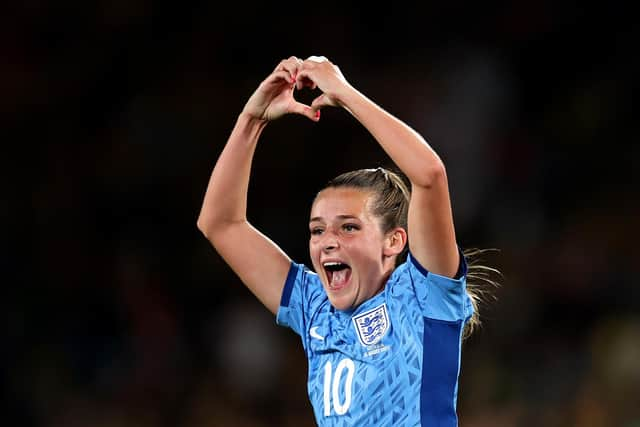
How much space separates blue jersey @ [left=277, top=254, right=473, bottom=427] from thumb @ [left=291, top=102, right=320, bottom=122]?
0.46 meters

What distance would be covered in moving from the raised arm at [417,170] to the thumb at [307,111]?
10 centimetres

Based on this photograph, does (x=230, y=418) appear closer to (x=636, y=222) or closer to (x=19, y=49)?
(x=636, y=222)

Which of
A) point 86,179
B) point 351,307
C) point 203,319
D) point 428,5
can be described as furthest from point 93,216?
point 351,307

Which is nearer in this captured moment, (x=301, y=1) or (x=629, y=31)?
(x=629, y=31)

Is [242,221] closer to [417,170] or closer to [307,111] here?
[307,111]

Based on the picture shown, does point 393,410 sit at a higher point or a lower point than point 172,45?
lower

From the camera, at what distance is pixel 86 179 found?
288 inches

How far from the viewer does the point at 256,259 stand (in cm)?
310

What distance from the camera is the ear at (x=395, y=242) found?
285cm

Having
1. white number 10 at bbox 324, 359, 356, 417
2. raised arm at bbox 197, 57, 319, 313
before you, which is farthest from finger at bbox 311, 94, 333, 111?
white number 10 at bbox 324, 359, 356, 417

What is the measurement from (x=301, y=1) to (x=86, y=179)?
2149mm

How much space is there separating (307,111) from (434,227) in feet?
1.67

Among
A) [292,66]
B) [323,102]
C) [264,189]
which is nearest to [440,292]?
[323,102]

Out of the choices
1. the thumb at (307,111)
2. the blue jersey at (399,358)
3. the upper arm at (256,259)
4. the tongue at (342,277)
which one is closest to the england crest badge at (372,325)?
the blue jersey at (399,358)
